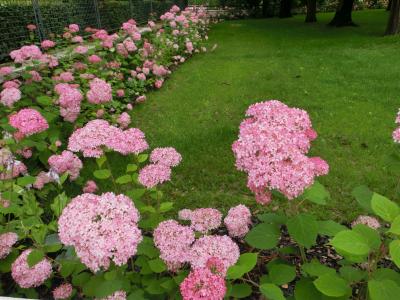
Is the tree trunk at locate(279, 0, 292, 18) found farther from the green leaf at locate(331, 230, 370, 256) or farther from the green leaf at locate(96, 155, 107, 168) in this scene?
the green leaf at locate(331, 230, 370, 256)

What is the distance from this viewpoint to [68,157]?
2969mm

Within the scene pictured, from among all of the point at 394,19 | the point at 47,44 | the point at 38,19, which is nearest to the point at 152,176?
the point at 47,44

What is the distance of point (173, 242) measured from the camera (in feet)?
6.27

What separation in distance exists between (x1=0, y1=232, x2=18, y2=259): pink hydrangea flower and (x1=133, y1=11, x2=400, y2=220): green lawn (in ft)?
5.78

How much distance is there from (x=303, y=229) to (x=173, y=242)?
0.64 m

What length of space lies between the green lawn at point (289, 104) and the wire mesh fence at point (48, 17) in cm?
241

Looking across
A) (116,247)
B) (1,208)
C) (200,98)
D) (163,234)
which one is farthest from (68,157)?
(200,98)

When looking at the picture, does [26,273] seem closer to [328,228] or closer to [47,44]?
[328,228]

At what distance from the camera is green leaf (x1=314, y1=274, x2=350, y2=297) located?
5.02 feet

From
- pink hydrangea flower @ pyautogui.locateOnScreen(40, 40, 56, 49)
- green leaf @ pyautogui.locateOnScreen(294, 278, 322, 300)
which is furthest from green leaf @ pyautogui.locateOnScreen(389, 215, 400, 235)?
pink hydrangea flower @ pyautogui.locateOnScreen(40, 40, 56, 49)

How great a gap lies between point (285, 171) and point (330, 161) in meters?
3.08

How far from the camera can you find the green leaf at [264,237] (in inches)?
76.4

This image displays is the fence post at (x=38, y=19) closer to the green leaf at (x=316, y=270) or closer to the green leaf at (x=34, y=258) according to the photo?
the green leaf at (x=34, y=258)

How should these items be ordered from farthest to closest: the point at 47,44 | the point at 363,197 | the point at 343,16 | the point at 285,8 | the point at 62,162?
1. the point at 285,8
2. the point at 343,16
3. the point at 47,44
4. the point at 62,162
5. the point at 363,197
